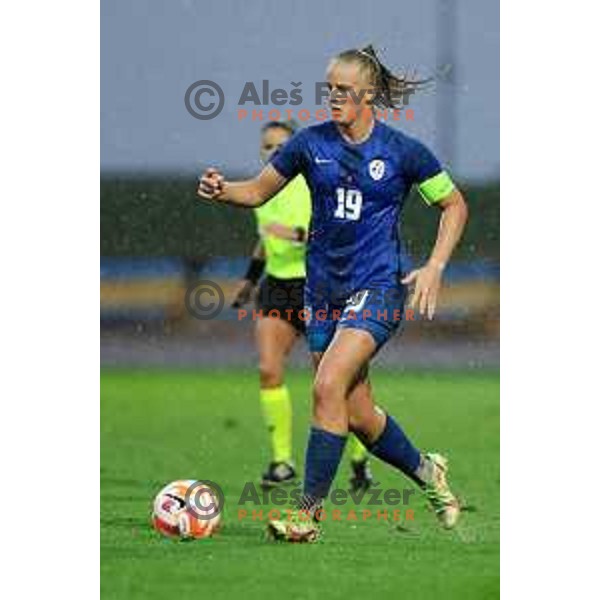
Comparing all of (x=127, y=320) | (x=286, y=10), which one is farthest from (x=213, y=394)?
(x=286, y=10)

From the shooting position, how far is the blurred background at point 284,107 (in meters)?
10.3

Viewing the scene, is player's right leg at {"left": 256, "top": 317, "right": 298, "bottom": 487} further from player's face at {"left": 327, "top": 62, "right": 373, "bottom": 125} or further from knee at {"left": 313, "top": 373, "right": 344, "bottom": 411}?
player's face at {"left": 327, "top": 62, "right": 373, "bottom": 125}

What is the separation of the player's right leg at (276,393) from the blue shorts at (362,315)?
4.67 feet

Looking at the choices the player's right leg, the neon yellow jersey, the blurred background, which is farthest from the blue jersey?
the player's right leg

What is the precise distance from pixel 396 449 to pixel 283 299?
155 cm

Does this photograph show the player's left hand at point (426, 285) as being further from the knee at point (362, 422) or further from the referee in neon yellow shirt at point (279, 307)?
the referee in neon yellow shirt at point (279, 307)

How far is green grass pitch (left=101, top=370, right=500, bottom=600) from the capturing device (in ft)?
30.4

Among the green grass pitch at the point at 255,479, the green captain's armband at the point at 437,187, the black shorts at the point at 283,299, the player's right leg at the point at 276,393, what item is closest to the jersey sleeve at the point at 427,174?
the green captain's armband at the point at 437,187

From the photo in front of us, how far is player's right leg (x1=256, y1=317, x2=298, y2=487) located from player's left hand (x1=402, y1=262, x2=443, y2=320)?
179cm

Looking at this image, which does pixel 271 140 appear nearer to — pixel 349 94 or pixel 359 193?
pixel 349 94

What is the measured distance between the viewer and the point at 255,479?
11.4m

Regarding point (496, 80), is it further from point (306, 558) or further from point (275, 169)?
point (306, 558)
